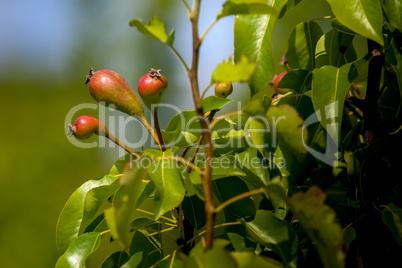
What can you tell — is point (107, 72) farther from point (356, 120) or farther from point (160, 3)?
point (160, 3)

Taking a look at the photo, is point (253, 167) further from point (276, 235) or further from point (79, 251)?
point (79, 251)

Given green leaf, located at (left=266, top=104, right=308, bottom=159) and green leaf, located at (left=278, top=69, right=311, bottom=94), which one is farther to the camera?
green leaf, located at (left=278, top=69, right=311, bottom=94)

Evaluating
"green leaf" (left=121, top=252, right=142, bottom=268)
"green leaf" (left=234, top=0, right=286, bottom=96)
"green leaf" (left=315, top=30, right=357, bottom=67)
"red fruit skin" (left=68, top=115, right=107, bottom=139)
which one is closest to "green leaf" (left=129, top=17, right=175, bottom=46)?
"green leaf" (left=234, top=0, right=286, bottom=96)

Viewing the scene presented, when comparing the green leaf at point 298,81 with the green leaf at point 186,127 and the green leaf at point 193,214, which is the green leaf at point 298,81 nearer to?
the green leaf at point 186,127

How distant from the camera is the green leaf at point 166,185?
25.4 inches

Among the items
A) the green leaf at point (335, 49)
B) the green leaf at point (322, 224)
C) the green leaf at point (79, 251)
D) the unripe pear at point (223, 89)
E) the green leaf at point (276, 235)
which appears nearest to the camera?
the green leaf at point (322, 224)

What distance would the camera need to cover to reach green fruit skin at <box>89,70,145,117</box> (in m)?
0.80

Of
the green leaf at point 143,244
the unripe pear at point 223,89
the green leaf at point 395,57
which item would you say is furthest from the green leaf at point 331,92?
the green leaf at point 143,244

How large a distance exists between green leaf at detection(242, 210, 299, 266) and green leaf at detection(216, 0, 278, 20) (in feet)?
1.00

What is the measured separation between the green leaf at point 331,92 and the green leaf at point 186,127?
167 millimetres

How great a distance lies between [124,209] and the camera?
20.4 inches

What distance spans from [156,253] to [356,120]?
57cm

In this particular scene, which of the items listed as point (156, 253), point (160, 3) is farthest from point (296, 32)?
point (160, 3)

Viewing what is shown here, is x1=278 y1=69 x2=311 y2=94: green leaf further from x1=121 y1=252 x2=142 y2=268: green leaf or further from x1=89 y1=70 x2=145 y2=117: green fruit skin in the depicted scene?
x1=121 y1=252 x2=142 y2=268: green leaf
